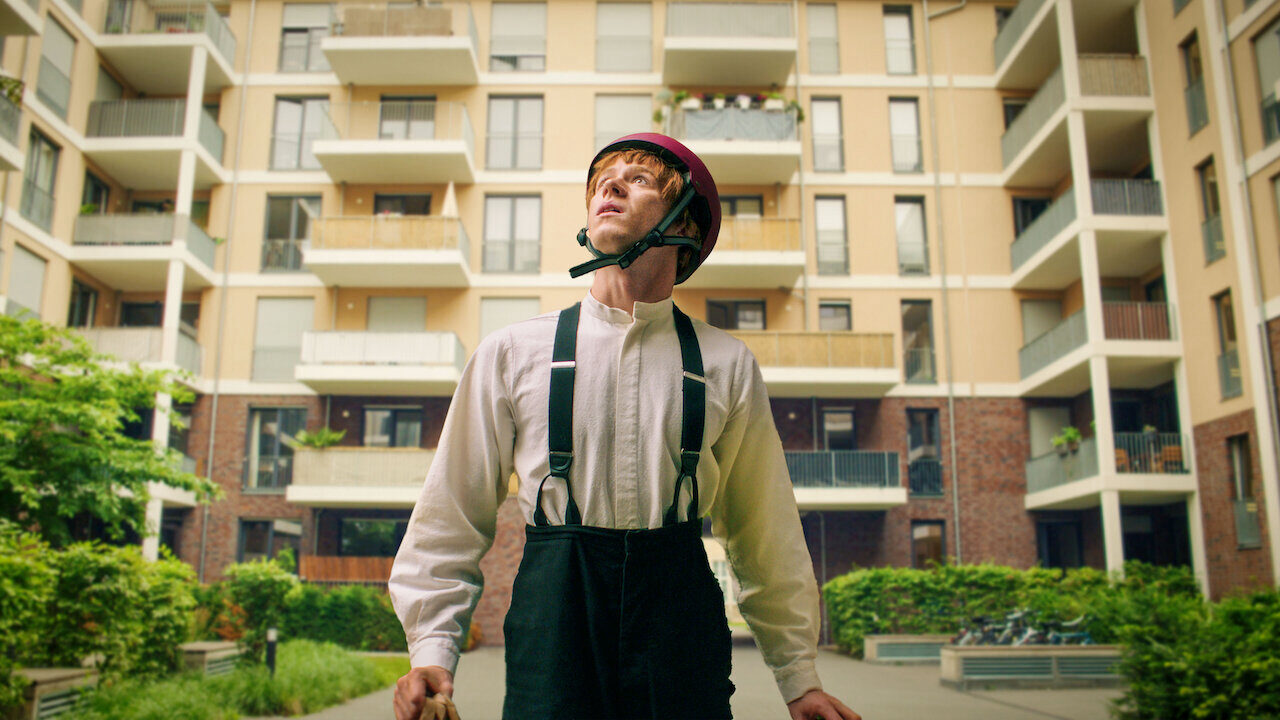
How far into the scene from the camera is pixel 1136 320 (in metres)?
22.0

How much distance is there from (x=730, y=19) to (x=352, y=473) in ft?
50.6

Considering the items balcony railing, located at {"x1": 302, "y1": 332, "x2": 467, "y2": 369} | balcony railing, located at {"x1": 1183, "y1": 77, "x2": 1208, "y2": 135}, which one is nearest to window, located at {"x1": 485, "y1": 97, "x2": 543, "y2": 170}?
balcony railing, located at {"x1": 302, "y1": 332, "x2": 467, "y2": 369}

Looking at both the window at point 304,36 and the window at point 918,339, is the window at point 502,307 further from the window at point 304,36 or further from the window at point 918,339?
the window at point 918,339

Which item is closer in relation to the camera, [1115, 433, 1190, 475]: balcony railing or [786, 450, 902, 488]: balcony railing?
[1115, 433, 1190, 475]: balcony railing

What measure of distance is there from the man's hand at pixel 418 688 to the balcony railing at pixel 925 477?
2410 centimetres

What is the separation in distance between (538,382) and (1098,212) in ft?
76.4

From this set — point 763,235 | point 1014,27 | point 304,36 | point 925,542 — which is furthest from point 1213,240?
point 304,36

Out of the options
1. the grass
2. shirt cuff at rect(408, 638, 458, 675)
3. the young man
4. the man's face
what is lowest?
the grass

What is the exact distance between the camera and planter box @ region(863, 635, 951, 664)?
19.5m

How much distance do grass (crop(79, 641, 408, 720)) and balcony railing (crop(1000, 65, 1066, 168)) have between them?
20.0 m

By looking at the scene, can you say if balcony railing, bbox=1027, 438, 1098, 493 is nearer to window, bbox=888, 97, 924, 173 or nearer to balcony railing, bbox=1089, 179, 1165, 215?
balcony railing, bbox=1089, 179, 1165, 215

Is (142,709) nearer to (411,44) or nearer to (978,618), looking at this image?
(978,618)

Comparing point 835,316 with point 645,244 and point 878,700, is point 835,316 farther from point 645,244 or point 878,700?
point 645,244

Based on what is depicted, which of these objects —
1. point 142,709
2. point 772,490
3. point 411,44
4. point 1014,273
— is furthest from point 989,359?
point 772,490
